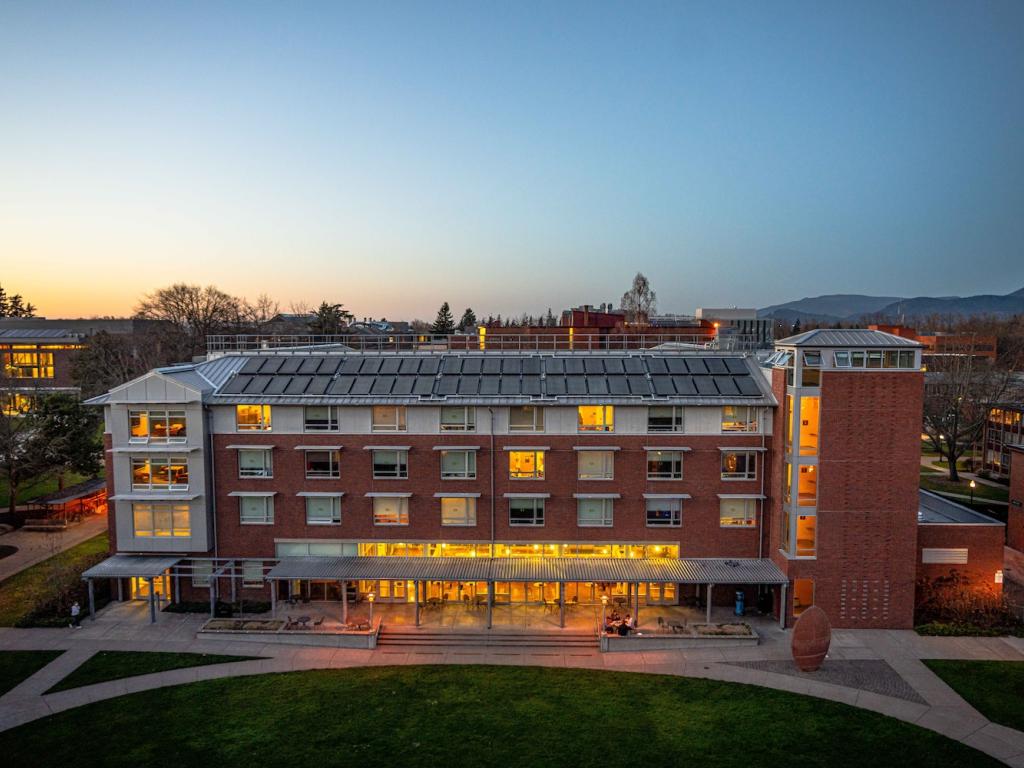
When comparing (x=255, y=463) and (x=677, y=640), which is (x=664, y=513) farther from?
(x=255, y=463)

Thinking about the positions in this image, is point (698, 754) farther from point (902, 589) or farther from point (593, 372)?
point (593, 372)

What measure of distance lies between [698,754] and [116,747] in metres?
20.9

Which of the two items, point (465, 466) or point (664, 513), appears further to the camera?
point (465, 466)

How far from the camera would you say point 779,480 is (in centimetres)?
3462

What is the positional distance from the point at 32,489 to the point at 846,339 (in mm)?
67994

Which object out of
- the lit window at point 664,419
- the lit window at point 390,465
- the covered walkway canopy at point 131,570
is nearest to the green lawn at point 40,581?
the covered walkway canopy at point 131,570

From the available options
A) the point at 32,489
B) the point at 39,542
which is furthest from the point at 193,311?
the point at 39,542

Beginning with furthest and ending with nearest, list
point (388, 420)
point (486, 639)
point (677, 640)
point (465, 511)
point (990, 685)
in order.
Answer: point (388, 420)
point (465, 511)
point (486, 639)
point (677, 640)
point (990, 685)

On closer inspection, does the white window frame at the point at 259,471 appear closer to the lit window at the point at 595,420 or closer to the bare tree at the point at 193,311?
the lit window at the point at 595,420

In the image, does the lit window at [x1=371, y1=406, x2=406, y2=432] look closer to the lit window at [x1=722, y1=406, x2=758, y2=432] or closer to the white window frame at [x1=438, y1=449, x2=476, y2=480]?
the white window frame at [x1=438, y1=449, x2=476, y2=480]

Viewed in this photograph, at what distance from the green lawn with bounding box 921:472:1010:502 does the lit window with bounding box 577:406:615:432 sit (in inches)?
1595

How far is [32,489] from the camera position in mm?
61312

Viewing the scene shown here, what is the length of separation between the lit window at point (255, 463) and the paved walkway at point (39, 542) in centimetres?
1783

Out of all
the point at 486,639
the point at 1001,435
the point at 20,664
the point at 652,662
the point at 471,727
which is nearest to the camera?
the point at 471,727
